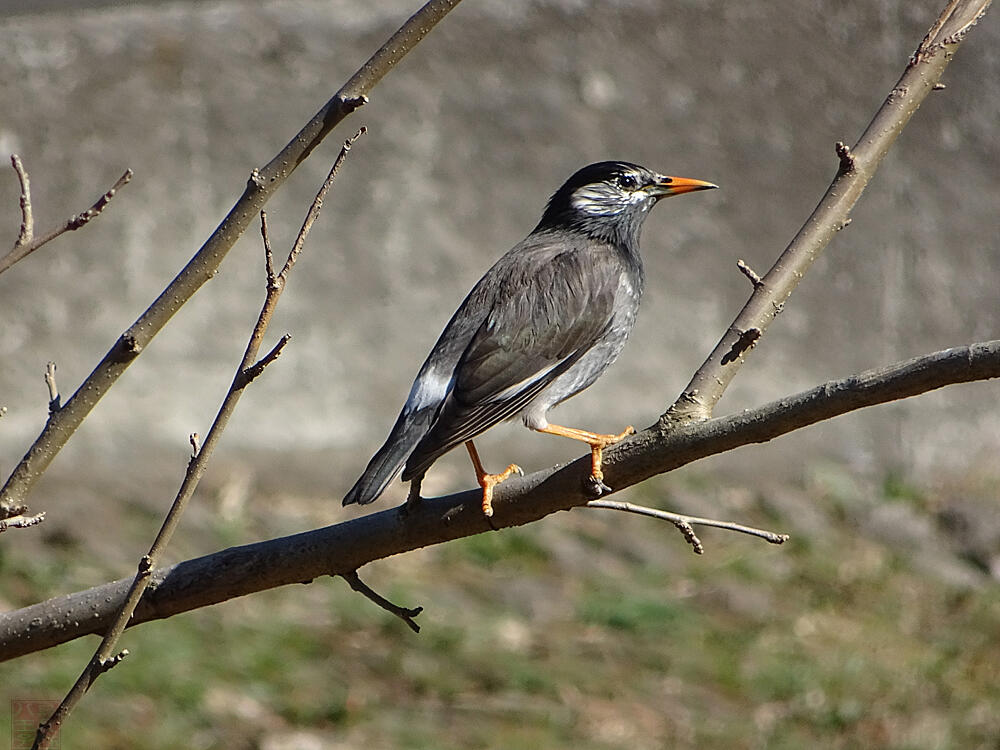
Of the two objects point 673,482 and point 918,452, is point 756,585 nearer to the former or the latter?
point 673,482

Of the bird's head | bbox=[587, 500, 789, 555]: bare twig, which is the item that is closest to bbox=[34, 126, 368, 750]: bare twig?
bbox=[587, 500, 789, 555]: bare twig

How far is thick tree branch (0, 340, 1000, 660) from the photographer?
223 centimetres

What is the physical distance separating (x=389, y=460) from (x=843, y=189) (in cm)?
139

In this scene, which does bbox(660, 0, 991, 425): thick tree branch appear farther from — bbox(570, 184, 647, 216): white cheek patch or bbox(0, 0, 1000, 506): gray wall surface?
bbox(0, 0, 1000, 506): gray wall surface

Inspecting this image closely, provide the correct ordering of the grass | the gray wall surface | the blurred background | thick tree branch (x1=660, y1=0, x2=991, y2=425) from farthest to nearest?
the gray wall surface, the blurred background, the grass, thick tree branch (x1=660, y1=0, x2=991, y2=425)

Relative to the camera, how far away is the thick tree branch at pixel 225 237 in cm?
200

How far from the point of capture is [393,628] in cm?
596

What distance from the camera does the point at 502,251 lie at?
7488 millimetres

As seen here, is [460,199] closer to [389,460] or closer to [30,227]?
[389,460]

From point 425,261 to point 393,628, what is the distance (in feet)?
7.56

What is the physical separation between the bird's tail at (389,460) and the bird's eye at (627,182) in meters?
1.36

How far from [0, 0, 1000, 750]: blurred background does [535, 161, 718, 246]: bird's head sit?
2256 mm

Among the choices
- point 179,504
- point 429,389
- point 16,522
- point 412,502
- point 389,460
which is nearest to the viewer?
point 179,504

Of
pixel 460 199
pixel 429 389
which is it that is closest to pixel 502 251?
pixel 460 199
